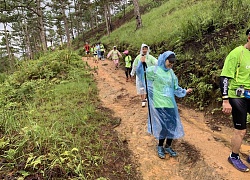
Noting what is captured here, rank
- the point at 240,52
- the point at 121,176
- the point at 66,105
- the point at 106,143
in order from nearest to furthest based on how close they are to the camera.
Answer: the point at 240,52, the point at 121,176, the point at 106,143, the point at 66,105

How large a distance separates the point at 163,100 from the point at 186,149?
1.26m

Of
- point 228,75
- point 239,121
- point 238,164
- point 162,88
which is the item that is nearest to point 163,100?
point 162,88

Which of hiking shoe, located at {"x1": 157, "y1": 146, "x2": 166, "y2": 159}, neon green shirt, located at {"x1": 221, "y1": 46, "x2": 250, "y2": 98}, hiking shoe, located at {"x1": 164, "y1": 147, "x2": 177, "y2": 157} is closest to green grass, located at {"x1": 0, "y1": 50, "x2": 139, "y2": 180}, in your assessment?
hiking shoe, located at {"x1": 157, "y1": 146, "x2": 166, "y2": 159}

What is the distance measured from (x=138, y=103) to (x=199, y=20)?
4603 mm

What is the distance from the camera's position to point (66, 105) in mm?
7203

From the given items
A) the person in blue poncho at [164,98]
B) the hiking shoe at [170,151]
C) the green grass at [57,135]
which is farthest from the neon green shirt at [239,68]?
the green grass at [57,135]

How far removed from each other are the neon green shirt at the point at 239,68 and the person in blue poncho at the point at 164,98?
83cm

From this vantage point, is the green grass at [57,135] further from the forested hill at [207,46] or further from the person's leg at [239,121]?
the forested hill at [207,46]

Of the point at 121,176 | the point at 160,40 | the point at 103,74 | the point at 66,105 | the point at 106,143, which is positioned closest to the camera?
the point at 121,176

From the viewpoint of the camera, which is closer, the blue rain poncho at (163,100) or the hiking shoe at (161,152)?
the blue rain poncho at (163,100)

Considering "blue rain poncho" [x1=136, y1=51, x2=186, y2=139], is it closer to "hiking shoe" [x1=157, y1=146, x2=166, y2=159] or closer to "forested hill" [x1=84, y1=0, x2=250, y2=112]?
"hiking shoe" [x1=157, y1=146, x2=166, y2=159]

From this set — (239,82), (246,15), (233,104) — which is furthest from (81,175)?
(246,15)

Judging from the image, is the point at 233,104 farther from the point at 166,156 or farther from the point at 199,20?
the point at 199,20

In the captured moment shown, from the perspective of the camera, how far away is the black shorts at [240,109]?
3.46 m
